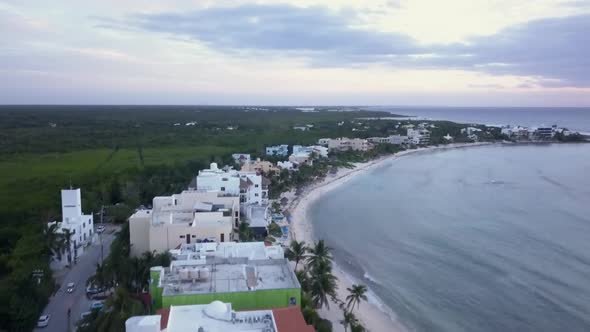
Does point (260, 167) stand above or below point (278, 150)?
below

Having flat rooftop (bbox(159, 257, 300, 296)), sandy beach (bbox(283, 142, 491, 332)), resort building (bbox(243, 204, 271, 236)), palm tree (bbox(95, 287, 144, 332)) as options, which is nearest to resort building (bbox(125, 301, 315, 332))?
palm tree (bbox(95, 287, 144, 332))

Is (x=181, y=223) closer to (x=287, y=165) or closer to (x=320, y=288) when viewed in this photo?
(x=320, y=288)

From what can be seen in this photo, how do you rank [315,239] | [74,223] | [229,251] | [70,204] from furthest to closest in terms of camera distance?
[315,239] < [70,204] < [74,223] < [229,251]

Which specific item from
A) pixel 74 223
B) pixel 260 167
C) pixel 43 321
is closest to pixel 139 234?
pixel 74 223

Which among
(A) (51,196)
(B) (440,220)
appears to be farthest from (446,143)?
(A) (51,196)

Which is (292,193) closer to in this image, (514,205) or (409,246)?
(409,246)

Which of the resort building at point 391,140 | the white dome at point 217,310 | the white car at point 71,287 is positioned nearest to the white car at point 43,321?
the white car at point 71,287
